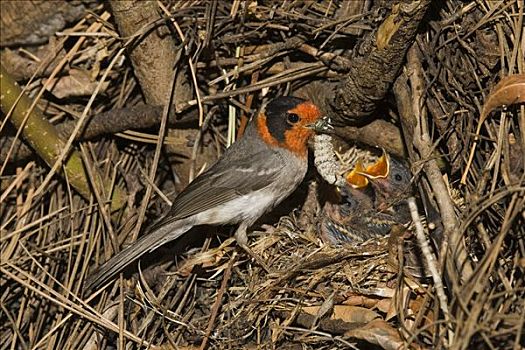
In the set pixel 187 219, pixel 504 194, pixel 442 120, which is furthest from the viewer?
pixel 187 219

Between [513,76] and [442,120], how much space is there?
50 cm

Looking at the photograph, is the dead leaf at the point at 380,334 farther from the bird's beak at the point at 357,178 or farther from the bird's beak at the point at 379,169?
the bird's beak at the point at 357,178

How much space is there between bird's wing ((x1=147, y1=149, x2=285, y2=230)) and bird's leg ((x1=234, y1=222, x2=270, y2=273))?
0.64 feet

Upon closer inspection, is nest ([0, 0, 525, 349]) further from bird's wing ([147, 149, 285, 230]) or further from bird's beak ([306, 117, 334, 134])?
bird's wing ([147, 149, 285, 230])

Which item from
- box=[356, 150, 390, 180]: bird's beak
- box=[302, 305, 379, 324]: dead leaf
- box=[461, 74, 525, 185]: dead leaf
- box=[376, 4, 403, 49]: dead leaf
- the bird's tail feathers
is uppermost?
box=[376, 4, 403, 49]: dead leaf

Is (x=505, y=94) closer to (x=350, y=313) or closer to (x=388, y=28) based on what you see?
(x=388, y=28)

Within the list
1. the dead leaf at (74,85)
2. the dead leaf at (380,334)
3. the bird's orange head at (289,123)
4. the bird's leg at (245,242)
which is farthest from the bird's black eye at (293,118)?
the dead leaf at (380,334)

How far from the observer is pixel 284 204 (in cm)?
529

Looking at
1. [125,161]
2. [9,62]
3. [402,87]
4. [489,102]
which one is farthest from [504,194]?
[9,62]

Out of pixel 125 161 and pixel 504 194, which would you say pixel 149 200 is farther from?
pixel 504 194

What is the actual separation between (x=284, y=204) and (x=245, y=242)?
63cm

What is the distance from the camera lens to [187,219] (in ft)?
15.9

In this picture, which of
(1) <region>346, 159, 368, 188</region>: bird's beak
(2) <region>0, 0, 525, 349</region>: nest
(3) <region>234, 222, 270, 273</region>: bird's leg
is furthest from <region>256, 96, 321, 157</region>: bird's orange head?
(3) <region>234, 222, 270, 273</region>: bird's leg

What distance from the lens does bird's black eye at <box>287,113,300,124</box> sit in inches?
193
